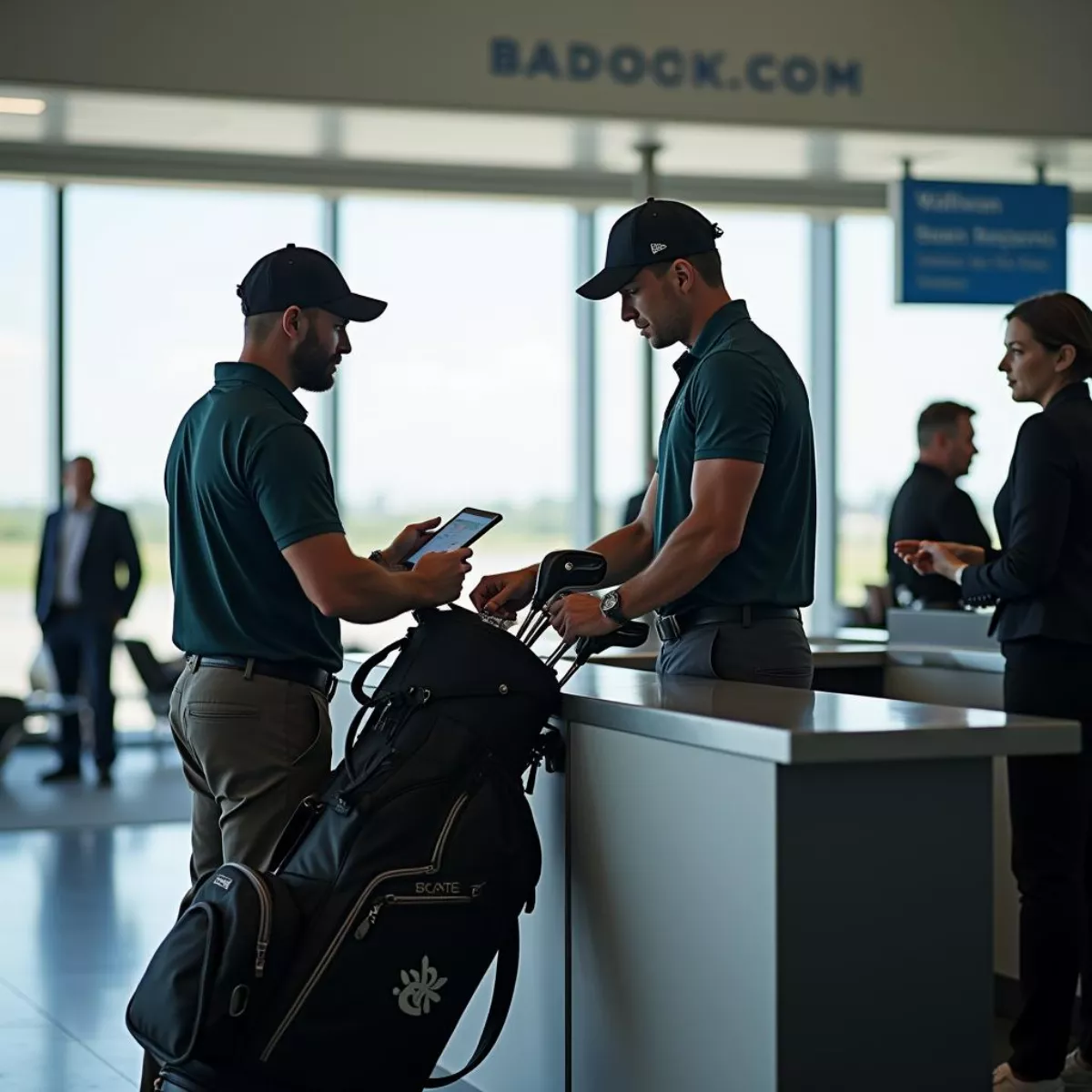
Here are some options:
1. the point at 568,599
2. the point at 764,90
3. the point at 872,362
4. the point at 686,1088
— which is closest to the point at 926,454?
the point at 764,90

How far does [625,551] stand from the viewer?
3.39 m

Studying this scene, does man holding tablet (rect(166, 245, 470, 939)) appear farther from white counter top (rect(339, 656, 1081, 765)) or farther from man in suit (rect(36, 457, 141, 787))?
man in suit (rect(36, 457, 141, 787))

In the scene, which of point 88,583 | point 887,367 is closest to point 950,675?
point 88,583

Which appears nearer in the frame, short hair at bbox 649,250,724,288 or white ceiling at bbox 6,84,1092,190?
short hair at bbox 649,250,724,288

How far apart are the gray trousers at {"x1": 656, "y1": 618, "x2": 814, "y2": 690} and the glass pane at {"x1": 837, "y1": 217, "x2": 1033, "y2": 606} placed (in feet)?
25.4

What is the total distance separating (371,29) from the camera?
22.2ft

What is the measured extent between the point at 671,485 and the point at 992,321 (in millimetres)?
8130

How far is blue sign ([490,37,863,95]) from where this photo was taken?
6.95m

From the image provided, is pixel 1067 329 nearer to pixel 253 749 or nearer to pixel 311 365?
pixel 311 365

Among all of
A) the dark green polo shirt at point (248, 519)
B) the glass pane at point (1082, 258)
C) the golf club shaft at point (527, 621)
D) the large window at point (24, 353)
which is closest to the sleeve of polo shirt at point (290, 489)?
the dark green polo shirt at point (248, 519)

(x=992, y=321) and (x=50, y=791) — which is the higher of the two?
A: (x=992, y=321)

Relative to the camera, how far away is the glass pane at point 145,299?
32.5 feet

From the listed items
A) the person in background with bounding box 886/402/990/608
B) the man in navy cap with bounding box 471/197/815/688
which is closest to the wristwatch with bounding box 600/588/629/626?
the man in navy cap with bounding box 471/197/815/688

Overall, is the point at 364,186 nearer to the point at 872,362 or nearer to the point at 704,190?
the point at 704,190
